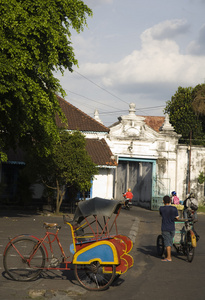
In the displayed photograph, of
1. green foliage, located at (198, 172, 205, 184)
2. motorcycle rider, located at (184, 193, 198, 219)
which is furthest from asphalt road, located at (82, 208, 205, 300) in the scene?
green foliage, located at (198, 172, 205, 184)

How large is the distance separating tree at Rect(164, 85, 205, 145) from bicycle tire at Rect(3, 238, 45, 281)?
35.0m

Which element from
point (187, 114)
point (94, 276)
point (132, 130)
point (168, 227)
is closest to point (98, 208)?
point (94, 276)

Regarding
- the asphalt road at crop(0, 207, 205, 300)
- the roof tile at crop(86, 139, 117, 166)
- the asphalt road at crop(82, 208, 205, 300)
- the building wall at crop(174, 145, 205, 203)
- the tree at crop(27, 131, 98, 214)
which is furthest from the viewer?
the building wall at crop(174, 145, 205, 203)

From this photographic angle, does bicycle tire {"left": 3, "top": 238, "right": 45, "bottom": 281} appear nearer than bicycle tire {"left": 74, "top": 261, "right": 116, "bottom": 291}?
No

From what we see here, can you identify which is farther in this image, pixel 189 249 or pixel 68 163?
pixel 68 163

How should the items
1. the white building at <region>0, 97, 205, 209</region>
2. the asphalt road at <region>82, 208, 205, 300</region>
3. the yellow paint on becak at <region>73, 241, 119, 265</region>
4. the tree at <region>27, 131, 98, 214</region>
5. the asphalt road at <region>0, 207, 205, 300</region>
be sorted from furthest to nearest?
the white building at <region>0, 97, 205, 209</region> → the tree at <region>27, 131, 98, 214</region> → the yellow paint on becak at <region>73, 241, 119, 265</region> → the asphalt road at <region>82, 208, 205, 300</region> → the asphalt road at <region>0, 207, 205, 300</region>

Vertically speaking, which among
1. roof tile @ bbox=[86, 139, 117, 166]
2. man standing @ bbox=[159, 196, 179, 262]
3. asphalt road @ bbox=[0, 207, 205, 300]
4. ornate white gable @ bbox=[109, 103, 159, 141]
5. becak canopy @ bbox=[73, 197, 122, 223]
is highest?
ornate white gable @ bbox=[109, 103, 159, 141]

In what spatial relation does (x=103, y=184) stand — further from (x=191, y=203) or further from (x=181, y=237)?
(x=181, y=237)

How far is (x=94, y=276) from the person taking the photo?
8.41m

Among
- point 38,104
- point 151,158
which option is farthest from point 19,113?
point 151,158

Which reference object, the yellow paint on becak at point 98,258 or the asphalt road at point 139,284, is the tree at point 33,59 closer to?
the asphalt road at point 139,284

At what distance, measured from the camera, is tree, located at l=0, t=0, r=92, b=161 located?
48.9 feet

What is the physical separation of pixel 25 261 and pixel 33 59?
9810mm

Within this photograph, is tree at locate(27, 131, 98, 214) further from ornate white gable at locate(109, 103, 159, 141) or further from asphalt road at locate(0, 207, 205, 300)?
ornate white gable at locate(109, 103, 159, 141)
